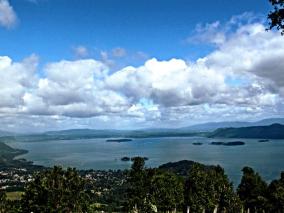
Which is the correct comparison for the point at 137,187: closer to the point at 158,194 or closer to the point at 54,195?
the point at 158,194

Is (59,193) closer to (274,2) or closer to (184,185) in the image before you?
(184,185)

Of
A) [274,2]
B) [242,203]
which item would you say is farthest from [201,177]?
[274,2]

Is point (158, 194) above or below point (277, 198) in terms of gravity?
above

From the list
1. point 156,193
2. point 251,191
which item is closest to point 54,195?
point 156,193

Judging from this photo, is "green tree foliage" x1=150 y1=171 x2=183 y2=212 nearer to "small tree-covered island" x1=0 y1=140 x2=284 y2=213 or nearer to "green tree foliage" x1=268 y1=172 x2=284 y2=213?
"small tree-covered island" x1=0 y1=140 x2=284 y2=213

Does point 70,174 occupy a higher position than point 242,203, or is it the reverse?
point 70,174

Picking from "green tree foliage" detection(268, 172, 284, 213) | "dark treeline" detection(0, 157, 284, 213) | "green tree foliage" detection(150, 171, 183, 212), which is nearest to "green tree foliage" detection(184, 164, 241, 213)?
"dark treeline" detection(0, 157, 284, 213)
